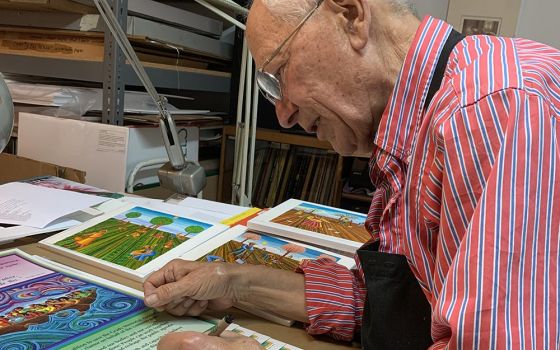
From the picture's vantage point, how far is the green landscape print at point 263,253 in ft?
3.01

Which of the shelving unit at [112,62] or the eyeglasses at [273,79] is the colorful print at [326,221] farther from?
the shelving unit at [112,62]

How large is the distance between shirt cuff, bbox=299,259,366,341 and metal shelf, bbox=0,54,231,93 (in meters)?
1.05

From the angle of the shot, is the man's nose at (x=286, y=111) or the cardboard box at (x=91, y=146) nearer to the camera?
the man's nose at (x=286, y=111)

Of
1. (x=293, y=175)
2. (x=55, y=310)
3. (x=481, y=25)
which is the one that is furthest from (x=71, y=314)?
(x=481, y=25)

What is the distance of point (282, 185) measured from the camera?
2.38 meters

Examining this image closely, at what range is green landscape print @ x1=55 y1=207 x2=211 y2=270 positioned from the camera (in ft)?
2.96

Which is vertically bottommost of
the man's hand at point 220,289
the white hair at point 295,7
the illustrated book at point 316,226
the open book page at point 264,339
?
the open book page at point 264,339

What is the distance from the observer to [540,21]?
1.98 m

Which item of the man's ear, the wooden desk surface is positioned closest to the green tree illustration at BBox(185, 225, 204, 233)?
the wooden desk surface

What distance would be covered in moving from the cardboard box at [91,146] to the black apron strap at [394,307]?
41.1 inches

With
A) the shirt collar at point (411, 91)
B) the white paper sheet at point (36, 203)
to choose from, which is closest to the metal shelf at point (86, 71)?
the white paper sheet at point (36, 203)

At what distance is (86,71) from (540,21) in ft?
5.96

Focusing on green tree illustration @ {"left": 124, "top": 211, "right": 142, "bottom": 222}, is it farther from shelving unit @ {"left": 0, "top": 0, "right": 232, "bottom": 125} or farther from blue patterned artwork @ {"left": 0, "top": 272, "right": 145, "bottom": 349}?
shelving unit @ {"left": 0, "top": 0, "right": 232, "bottom": 125}

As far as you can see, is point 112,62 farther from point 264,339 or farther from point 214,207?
point 264,339
